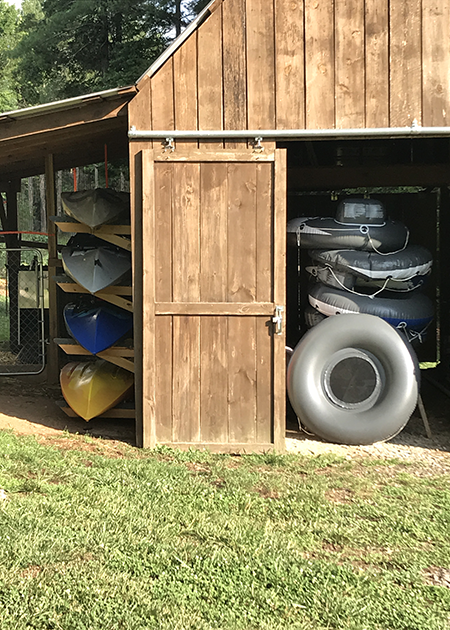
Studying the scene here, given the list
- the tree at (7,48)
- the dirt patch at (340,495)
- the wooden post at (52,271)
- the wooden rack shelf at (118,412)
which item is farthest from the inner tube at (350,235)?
the tree at (7,48)

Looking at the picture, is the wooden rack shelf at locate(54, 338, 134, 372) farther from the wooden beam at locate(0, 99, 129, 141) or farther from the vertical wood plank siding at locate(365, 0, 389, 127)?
the vertical wood plank siding at locate(365, 0, 389, 127)

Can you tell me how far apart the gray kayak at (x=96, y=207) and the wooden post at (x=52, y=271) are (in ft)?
2.43

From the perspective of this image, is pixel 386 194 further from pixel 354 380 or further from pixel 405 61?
pixel 354 380

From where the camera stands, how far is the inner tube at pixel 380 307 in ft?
20.9

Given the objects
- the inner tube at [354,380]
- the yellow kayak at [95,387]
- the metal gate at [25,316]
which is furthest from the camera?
the metal gate at [25,316]

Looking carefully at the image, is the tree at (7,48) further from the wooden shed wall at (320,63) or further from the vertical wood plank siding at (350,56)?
the vertical wood plank siding at (350,56)

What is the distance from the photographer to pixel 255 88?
5266 millimetres

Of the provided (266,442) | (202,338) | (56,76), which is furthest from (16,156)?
(56,76)

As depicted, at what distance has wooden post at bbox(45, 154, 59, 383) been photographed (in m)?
7.63

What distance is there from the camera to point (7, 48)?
27.7 metres

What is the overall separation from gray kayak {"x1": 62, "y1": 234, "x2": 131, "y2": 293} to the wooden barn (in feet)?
3.09

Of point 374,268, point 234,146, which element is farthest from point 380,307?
point 234,146

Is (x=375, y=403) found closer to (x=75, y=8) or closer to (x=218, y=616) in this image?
(x=218, y=616)

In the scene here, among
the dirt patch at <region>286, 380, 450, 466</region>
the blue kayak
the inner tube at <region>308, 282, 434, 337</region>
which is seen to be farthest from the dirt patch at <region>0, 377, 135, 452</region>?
the inner tube at <region>308, 282, 434, 337</region>
